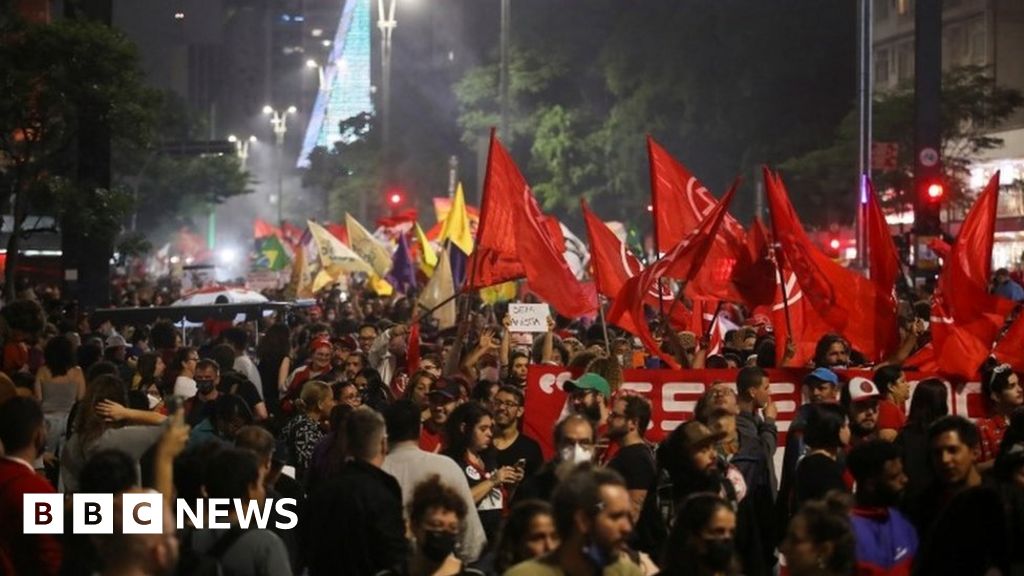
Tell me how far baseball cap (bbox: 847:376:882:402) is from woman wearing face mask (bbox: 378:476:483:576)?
12.7 feet

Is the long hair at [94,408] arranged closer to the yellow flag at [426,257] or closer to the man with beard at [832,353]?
the man with beard at [832,353]

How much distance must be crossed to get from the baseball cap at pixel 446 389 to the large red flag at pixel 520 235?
3362mm

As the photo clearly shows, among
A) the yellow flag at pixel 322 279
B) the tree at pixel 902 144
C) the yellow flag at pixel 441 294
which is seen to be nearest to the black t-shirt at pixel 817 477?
the yellow flag at pixel 441 294

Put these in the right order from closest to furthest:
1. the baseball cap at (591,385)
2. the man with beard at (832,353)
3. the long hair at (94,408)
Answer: the long hair at (94,408)
the baseball cap at (591,385)
the man with beard at (832,353)

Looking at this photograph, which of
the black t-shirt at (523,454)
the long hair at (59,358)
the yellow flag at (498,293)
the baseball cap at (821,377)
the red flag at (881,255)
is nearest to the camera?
the black t-shirt at (523,454)

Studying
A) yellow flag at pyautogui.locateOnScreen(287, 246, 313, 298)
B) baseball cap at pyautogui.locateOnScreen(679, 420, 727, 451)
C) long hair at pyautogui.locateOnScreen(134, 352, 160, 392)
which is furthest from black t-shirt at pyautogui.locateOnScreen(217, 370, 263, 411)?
yellow flag at pyautogui.locateOnScreen(287, 246, 313, 298)

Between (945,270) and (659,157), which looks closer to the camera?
(945,270)

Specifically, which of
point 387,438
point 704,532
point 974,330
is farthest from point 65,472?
point 974,330

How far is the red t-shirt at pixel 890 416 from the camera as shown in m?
10.5

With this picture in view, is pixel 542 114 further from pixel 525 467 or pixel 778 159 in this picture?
pixel 525 467

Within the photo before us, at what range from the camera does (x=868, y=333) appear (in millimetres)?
13883

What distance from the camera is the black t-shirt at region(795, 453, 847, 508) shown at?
8.41 meters

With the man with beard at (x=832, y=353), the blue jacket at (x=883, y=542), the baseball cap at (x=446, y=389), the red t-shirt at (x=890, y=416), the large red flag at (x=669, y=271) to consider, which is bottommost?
the blue jacket at (x=883, y=542)

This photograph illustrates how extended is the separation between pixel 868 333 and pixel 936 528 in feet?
22.4
